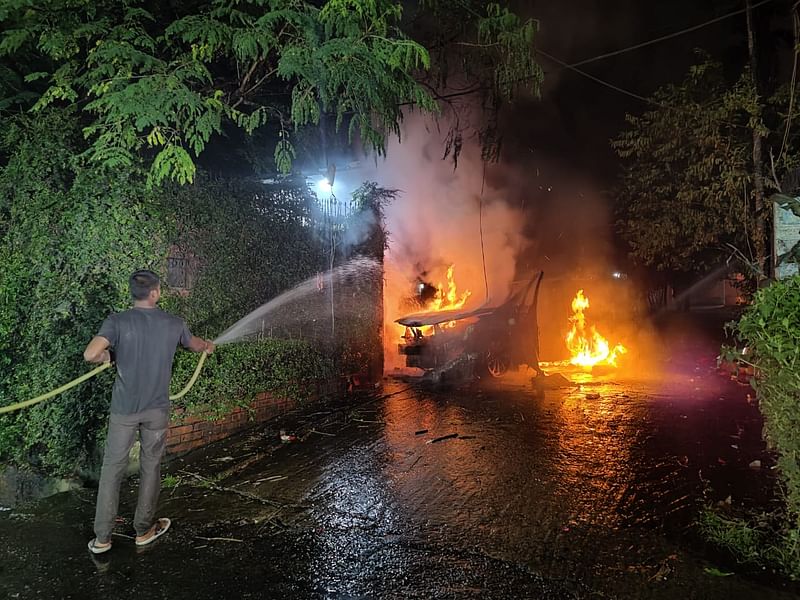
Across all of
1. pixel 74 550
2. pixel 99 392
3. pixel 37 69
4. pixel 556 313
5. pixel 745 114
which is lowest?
pixel 74 550

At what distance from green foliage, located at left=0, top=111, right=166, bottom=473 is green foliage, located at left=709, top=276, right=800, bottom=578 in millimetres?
5590

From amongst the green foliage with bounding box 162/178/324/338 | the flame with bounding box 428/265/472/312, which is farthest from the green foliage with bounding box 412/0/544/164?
the flame with bounding box 428/265/472/312

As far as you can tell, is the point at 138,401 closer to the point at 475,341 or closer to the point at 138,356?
the point at 138,356

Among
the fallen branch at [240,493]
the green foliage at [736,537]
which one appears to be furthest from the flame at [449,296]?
the green foliage at [736,537]

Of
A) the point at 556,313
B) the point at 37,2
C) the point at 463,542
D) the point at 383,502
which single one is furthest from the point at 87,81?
the point at 556,313

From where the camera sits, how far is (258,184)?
7816mm

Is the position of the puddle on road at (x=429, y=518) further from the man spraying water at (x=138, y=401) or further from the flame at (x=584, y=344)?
the flame at (x=584, y=344)

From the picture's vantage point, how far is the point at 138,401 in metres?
3.68

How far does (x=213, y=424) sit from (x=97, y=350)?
321 cm

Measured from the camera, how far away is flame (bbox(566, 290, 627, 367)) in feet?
53.6

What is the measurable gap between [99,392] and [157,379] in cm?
199

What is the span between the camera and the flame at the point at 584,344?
53.6ft

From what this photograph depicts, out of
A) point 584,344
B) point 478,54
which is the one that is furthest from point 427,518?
point 584,344

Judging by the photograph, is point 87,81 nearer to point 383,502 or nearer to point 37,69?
point 37,69
